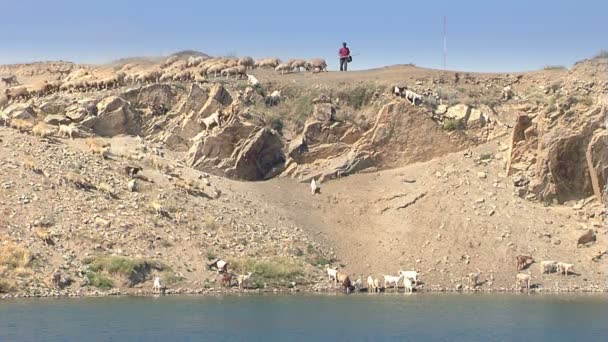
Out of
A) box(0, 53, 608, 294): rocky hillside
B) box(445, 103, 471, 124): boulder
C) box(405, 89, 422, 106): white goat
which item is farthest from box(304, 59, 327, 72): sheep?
box(445, 103, 471, 124): boulder

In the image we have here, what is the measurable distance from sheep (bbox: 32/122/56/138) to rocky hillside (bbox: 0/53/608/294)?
0.14 meters

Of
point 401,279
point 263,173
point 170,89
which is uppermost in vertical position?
point 170,89

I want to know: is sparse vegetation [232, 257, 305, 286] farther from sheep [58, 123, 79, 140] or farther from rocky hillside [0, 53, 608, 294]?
sheep [58, 123, 79, 140]

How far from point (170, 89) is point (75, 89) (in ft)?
17.7

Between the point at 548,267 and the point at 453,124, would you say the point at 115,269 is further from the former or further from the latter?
the point at 453,124

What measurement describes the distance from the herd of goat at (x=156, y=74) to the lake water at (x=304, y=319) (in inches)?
810

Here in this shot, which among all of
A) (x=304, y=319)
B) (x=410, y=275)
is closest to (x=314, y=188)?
(x=410, y=275)

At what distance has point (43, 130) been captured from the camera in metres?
46.8

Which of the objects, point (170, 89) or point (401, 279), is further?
point (170, 89)

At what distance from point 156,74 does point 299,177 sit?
35.3 feet

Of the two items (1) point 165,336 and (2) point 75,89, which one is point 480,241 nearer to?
(1) point 165,336

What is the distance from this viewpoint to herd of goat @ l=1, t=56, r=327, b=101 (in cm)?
5309

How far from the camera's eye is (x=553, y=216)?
147 ft

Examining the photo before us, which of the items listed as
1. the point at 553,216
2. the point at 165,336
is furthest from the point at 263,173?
the point at 165,336
